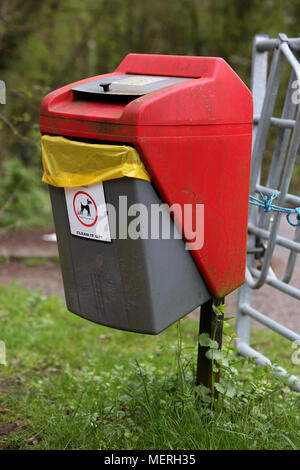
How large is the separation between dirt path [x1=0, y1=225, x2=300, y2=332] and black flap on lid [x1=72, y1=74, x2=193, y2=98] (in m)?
2.61

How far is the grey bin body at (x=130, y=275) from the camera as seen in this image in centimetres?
208

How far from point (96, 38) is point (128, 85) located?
27.9 feet

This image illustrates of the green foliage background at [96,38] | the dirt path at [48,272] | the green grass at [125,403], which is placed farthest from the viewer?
the green foliage background at [96,38]

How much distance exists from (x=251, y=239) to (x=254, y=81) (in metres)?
0.91

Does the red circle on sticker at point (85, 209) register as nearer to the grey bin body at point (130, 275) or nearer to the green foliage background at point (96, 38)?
the grey bin body at point (130, 275)

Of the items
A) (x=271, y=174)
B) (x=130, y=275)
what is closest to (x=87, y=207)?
(x=130, y=275)

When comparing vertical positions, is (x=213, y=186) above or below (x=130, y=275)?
above

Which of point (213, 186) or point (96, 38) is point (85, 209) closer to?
point (213, 186)

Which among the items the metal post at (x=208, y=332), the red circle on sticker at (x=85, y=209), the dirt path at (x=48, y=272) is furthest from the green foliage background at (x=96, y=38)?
the red circle on sticker at (x=85, y=209)

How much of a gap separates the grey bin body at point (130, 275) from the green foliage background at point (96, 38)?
5.37m

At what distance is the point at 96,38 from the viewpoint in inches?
401

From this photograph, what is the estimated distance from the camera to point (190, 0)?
973 centimetres
